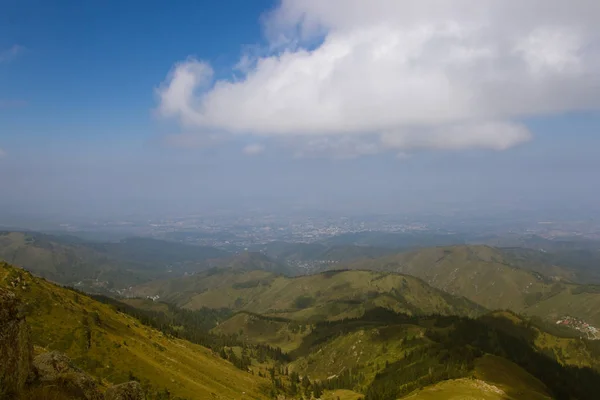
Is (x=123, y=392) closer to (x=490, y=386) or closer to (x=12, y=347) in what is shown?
(x=12, y=347)

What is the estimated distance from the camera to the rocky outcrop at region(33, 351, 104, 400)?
2589 cm

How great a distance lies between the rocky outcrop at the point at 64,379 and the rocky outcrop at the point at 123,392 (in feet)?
2.30

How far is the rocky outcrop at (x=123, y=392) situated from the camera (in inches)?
1120

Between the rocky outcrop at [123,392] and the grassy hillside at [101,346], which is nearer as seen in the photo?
the rocky outcrop at [123,392]

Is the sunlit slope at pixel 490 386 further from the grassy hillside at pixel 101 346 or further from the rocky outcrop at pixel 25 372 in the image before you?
the rocky outcrop at pixel 25 372

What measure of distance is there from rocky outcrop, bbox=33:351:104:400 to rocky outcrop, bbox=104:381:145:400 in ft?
2.30

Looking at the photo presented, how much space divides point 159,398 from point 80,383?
74.2 metres

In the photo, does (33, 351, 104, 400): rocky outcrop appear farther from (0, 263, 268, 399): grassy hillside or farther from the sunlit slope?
the sunlit slope

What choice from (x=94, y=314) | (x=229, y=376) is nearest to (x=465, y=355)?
(x=229, y=376)

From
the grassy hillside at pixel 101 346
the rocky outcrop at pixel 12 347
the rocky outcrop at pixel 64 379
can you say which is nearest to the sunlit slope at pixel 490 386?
the grassy hillside at pixel 101 346

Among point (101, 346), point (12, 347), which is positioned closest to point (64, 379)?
point (12, 347)

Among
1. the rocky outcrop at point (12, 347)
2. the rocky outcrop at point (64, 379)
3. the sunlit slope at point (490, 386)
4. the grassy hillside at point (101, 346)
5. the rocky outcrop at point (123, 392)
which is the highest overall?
the rocky outcrop at point (12, 347)

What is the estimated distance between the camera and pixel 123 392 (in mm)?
28766

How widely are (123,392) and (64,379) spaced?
439 cm
